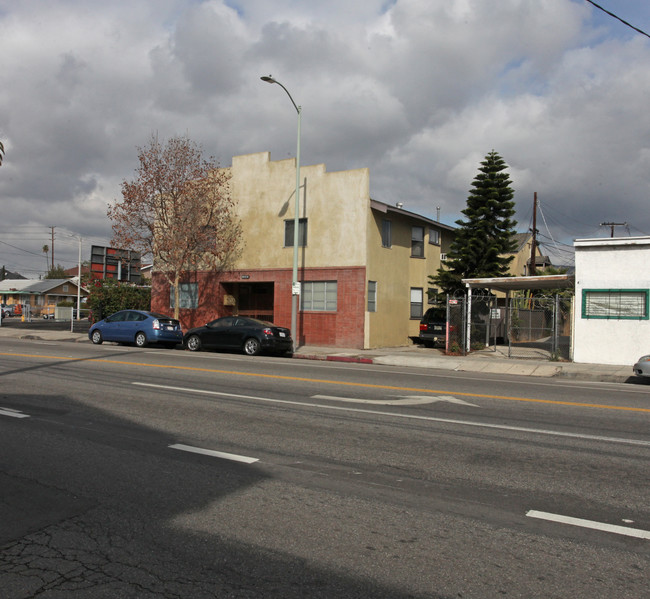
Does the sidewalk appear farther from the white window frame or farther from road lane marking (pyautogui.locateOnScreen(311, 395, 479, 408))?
road lane marking (pyautogui.locateOnScreen(311, 395, 479, 408))

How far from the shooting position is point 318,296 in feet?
80.3

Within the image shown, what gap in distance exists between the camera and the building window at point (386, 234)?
24.8 metres

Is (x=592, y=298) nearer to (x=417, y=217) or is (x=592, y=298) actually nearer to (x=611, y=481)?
(x=417, y=217)

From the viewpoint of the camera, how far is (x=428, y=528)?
171 inches

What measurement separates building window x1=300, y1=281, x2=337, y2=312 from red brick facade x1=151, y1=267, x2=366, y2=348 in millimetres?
200

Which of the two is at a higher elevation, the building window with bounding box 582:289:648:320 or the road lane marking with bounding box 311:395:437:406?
the building window with bounding box 582:289:648:320

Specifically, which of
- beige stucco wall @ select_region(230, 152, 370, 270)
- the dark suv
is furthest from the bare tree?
the dark suv

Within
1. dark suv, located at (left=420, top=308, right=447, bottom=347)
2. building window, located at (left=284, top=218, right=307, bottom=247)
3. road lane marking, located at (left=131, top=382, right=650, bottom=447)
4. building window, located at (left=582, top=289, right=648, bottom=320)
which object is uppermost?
building window, located at (left=284, top=218, right=307, bottom=247)

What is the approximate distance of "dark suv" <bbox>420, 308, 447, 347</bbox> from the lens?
76.7 ft

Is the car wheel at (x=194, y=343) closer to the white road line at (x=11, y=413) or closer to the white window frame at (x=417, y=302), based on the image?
the white window frame at (x=417, y=302)

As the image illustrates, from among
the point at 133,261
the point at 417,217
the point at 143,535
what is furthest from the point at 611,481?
the point at 133,261

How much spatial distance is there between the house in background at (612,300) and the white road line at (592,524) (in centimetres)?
1507

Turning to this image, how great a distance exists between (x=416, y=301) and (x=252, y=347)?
10.4m

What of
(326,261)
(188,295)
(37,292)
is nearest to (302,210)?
(326,261)
